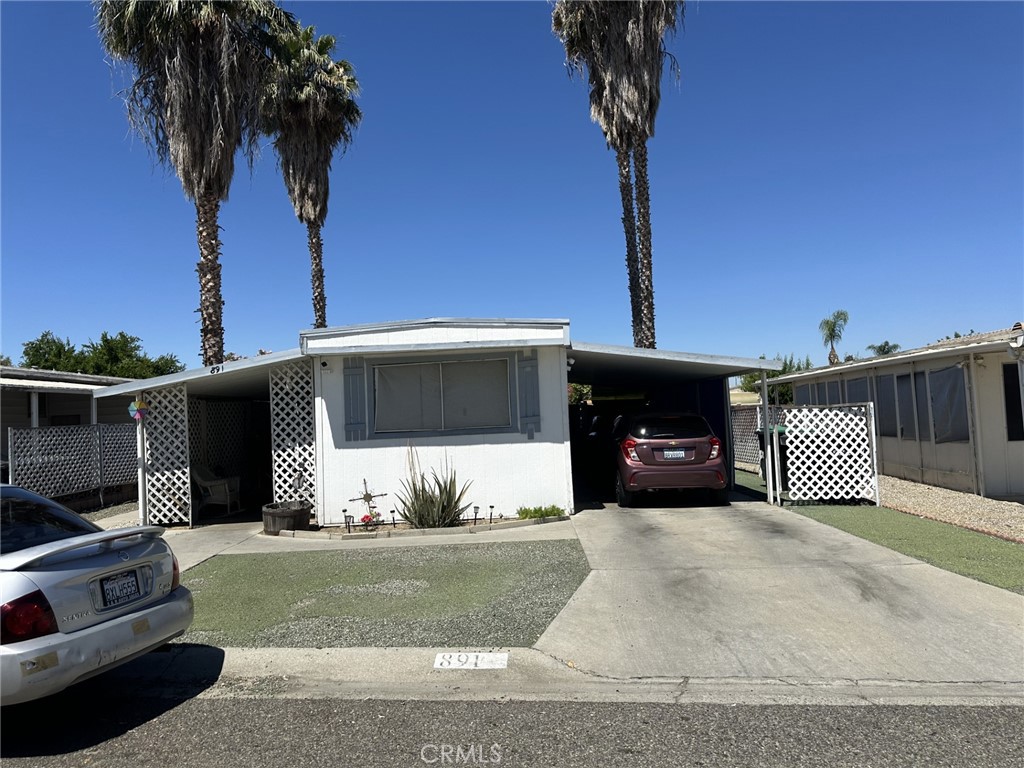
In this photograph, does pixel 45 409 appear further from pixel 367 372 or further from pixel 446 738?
pixel 446 738

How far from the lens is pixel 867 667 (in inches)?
172

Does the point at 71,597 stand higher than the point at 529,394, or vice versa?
the point at 529,394

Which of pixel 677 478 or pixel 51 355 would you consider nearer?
→ pixel 677 478

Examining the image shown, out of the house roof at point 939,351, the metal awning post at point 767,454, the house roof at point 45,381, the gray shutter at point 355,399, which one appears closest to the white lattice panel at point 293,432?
the gray shutter at point 355,399

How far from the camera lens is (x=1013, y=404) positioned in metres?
11.2

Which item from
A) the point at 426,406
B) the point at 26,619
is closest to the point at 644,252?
the point at 426,406

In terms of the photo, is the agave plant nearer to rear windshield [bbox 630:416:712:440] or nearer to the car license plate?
rear windshield [bbox 630:416:712:440]

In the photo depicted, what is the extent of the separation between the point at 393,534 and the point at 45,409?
44.0 feet

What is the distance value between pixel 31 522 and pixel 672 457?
8.37m

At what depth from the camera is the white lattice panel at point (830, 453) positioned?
1076cm

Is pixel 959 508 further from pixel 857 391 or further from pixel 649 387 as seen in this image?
pixel 649 387

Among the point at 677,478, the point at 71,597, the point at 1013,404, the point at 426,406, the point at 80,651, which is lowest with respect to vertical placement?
the point at 80,651

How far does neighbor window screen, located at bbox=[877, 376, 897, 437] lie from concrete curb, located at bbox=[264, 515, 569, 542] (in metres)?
9.09

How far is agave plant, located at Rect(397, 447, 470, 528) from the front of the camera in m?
9.89
